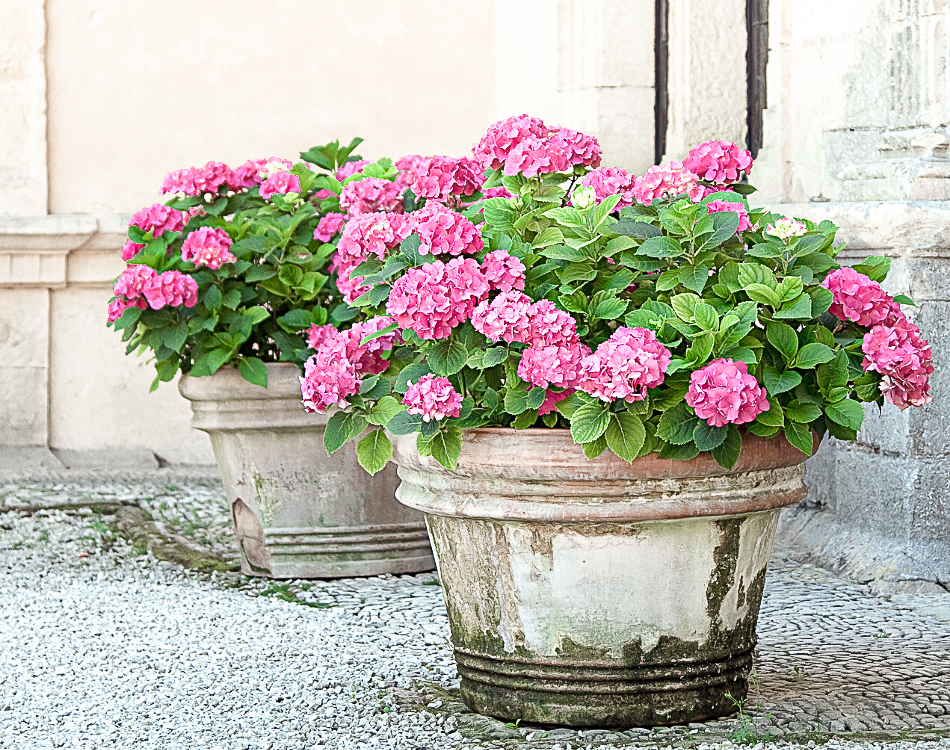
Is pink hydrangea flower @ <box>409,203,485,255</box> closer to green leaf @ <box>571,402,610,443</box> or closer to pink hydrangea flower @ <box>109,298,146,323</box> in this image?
green leaf @ <box>571,402,610,443</box>

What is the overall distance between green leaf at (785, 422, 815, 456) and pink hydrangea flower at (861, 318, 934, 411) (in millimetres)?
185

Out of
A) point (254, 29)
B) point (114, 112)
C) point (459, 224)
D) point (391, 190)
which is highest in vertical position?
point (254, 29)

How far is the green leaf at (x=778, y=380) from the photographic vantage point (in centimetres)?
221

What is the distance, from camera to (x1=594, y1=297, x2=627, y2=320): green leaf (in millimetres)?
2264

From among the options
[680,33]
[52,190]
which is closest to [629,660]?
[680,33]

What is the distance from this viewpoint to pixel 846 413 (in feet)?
7.38

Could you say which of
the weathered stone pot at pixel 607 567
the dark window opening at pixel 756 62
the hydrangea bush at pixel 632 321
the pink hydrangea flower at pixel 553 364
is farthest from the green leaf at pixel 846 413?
the dark window opening at pixel 756 62

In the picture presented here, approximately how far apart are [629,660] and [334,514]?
5.23 feet

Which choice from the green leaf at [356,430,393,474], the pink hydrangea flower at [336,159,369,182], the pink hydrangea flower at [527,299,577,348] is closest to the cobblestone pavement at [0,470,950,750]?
the green leaf at [356,430,393,474]

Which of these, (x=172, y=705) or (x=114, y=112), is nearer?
(x=172, y=705)

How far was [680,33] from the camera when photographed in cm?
487

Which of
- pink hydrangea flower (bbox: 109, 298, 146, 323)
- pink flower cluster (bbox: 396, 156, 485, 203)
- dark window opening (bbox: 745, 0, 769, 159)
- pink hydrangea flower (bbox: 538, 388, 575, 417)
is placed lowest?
pink hydrangea flower (bbox: 538, 388, 575, 417)

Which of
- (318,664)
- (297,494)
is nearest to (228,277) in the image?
(297,494)

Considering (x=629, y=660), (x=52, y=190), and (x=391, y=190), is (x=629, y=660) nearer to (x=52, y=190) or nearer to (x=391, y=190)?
(x=391, y=190)
